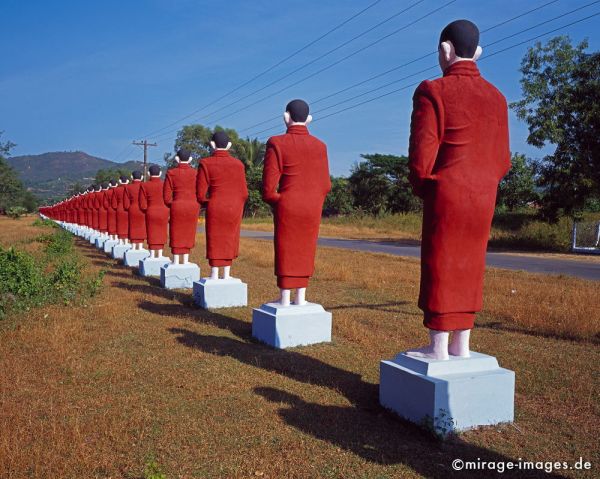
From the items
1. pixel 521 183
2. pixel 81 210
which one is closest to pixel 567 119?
pixel 521 183

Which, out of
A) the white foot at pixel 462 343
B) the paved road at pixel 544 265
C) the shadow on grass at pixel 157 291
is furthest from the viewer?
the paved road at pixel 544 265

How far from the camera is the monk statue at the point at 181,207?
991cm

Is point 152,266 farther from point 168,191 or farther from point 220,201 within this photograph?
point 220,201

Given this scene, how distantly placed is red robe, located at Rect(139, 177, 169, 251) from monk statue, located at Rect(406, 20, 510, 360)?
8456 mm

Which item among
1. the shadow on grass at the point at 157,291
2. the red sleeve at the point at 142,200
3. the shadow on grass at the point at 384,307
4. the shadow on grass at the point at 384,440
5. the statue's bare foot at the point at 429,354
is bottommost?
the shadow on grass at the point at 384,440

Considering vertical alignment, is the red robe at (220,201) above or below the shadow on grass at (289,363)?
above

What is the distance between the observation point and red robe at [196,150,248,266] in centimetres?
803

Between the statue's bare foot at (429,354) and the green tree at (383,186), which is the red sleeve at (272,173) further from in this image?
the green tree at (383,186)

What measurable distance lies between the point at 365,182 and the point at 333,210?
5.40 meters

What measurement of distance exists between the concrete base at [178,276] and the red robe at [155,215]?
1696 mm

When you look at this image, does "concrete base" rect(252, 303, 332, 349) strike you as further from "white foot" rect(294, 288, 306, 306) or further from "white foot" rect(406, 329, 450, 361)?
"white foot" rect(406, 329, 450, 361)

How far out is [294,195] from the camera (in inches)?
238

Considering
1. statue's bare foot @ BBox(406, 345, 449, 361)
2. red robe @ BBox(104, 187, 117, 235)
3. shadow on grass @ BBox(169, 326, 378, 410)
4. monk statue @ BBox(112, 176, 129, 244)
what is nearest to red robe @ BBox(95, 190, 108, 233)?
red robe @ BBox(104, 187, 117, 235)

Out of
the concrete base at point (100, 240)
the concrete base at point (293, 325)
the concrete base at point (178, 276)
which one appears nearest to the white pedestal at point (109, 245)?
the concrete base at point (100, 240)
